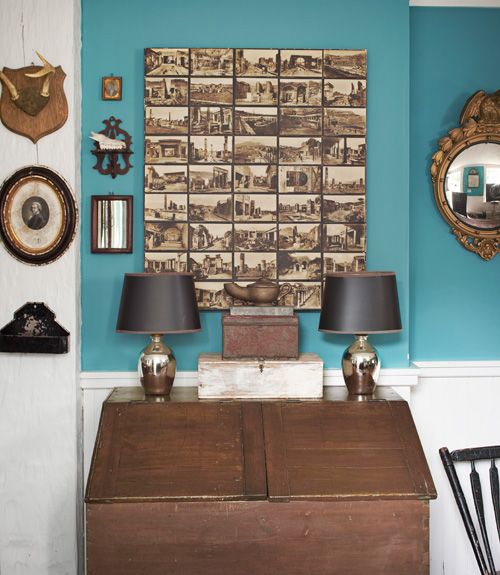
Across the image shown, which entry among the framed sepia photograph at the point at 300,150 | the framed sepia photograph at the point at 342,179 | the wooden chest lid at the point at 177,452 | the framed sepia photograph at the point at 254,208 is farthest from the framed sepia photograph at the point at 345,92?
the wooden chest lid at the point at 177,452

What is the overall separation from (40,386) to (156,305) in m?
0.78

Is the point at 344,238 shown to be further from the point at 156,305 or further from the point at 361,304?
the point at 156,305

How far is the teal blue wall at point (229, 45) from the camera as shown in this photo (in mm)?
3379

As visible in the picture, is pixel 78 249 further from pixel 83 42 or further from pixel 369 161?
pixel 369 161

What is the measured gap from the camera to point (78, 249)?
336 centimetres

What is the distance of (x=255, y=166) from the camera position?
11.1 feet

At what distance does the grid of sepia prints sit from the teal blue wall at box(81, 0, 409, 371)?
71 millimetres

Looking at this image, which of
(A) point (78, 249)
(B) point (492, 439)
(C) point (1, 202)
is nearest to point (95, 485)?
(A) point (78, 249)

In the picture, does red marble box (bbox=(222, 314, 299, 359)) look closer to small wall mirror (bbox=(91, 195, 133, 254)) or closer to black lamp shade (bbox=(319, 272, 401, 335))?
black lamp shade (bbox=(319, 272, 401, 335))

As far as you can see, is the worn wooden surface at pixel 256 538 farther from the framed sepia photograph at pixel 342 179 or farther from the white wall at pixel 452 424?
the framed sepia photograph at pixel 342 179

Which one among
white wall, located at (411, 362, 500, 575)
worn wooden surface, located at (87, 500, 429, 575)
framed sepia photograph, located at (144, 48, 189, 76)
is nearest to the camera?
worn wooden surface, located at (87, 500, 429, 575)

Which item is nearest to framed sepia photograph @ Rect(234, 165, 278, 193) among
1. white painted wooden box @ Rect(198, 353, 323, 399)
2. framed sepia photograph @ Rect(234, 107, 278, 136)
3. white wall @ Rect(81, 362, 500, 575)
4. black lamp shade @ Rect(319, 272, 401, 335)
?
framed sepia photograph @ Rect(234, 107, 278, 136)

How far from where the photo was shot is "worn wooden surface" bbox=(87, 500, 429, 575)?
2662 mm

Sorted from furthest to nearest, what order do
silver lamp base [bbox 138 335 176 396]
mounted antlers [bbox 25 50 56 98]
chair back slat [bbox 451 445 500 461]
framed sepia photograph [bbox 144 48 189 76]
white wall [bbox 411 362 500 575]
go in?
1. white wall [bbox 411 362 500 575]
2. framed sepia photograph [bbox 144 48 189 76]
3. mounted antlers [bbox 25 50 56 98]
4. silver lamp base [bbox 138 335 176 396]
5. chair back slat [bbox 451 445 500 461]
